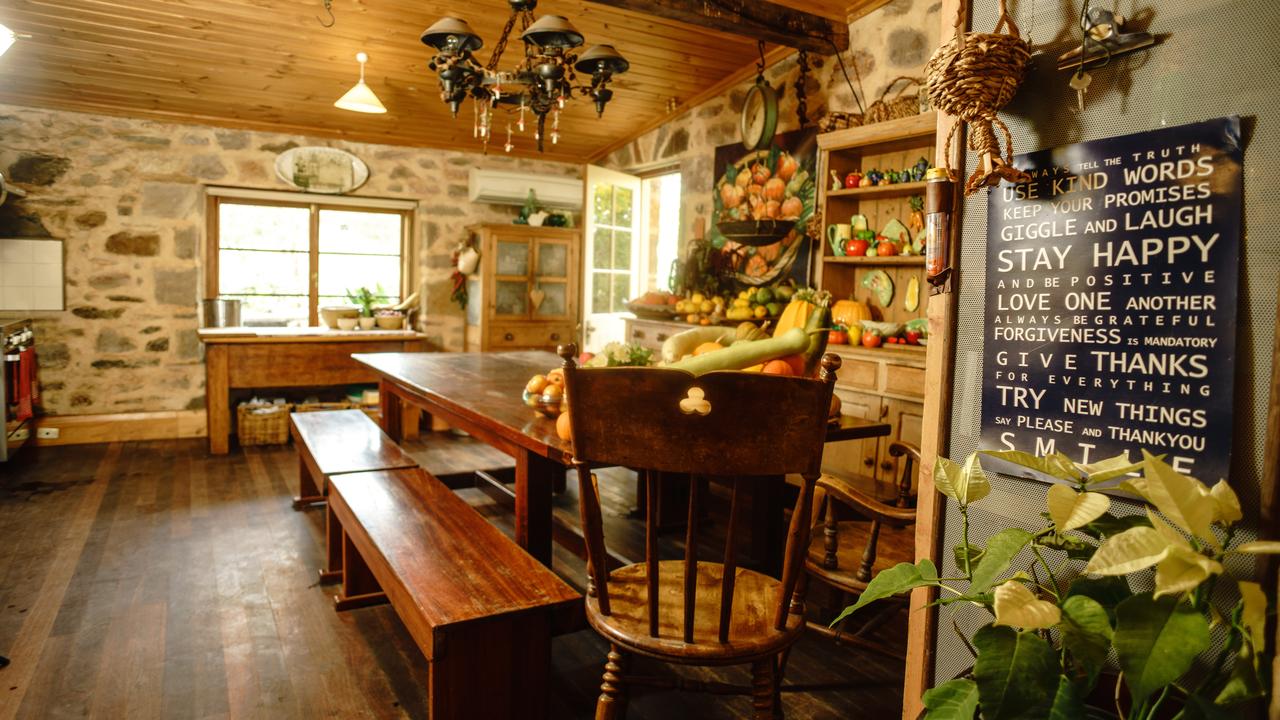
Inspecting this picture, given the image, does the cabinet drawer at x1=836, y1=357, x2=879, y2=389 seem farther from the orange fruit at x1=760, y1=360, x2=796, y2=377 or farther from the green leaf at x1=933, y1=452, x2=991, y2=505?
the green leaf at x1=933, y1=452, x2=991, y2=505

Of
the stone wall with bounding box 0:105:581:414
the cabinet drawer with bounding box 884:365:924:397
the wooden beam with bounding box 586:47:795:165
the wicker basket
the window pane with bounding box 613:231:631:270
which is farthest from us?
the window pane with bounding box 613:231:631:270

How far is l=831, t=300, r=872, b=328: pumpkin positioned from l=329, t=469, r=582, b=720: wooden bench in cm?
275

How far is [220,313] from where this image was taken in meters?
5.61

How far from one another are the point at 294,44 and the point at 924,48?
362 centimetres

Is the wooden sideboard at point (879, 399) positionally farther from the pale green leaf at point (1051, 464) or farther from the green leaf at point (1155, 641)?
the green leaf at point (1155, 641)

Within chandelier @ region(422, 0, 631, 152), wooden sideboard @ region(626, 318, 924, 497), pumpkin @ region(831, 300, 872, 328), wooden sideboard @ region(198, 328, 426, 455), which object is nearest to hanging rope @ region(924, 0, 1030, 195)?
chandelier @ region(422, 0, 631, 152)

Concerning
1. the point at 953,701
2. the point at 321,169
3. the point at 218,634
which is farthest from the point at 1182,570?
the point at 321,169

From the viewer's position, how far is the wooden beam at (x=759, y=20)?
3938mm

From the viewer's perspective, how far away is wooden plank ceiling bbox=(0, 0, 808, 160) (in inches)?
161

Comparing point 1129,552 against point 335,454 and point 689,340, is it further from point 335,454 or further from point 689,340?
point 335,454

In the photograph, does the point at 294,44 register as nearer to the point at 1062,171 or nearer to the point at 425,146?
Answer: the point at 425,146

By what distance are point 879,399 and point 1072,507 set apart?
2.99m

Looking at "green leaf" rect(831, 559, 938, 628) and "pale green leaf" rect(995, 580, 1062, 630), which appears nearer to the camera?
"pale green leaf" rect(995, 580, 1062, 630)

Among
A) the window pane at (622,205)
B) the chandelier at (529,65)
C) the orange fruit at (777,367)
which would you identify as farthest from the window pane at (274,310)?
the orange fruit at (777,367)
